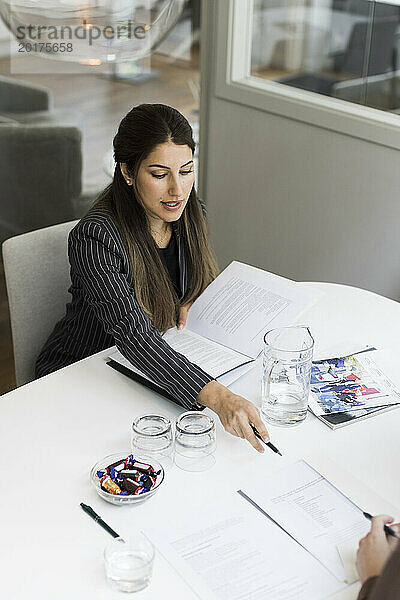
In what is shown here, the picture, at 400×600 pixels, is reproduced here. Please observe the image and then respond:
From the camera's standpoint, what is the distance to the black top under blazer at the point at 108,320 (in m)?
1.59

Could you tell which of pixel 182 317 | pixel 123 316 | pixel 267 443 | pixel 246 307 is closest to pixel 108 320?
pixel 123 316

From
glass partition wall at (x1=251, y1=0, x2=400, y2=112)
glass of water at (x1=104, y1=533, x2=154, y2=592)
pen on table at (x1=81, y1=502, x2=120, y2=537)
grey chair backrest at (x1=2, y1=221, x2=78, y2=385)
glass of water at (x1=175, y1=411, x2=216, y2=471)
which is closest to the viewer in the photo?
glass of water at (x1=104, y1=533, x2=154, y2=592)

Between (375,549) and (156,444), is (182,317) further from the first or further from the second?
(375,549)

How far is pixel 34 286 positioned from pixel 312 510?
993mm

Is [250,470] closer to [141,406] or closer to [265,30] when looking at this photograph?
[141,406]

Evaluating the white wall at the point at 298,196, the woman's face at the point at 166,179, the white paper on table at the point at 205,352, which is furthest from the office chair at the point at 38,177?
the white paper on table at the point at 205,352

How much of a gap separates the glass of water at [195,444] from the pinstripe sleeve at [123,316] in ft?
0.30

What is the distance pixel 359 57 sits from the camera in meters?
3.72

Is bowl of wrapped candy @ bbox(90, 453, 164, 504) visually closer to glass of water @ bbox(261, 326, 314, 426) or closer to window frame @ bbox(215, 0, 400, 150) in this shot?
A: glass of water @ bbox(261, 326, 314, 426)

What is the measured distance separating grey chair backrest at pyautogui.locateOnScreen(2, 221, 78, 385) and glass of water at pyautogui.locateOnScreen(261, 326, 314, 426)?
0.67 metres

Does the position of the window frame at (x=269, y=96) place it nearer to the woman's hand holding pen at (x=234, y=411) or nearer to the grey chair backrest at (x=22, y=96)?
the grey chair backrest at (x=22, y=96)

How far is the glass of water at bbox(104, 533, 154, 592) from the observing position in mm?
1128

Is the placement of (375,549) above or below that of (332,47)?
below

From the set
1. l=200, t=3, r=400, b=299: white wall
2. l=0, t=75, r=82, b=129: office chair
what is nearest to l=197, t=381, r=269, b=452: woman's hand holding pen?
l=200, t=3, r=400, b=299: white wall
